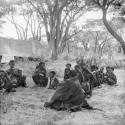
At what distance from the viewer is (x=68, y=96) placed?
646cm

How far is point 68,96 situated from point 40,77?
3.24m

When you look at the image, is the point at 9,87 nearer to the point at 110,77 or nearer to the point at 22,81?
the point at 22,81

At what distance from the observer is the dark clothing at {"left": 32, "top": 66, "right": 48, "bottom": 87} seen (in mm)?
9568

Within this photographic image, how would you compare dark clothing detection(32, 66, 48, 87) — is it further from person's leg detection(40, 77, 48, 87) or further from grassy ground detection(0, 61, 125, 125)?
grassy ground detection(0, 61, 125, 125)

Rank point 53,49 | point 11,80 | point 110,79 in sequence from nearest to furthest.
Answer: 1. point 11,80
2. point 110,79
3. point 53,49

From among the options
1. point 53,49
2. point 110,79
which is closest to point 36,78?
point 110,79

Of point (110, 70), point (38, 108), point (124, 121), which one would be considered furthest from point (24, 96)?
point (110, 70)

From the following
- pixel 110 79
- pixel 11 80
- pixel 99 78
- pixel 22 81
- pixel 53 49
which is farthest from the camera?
pixel 53 49

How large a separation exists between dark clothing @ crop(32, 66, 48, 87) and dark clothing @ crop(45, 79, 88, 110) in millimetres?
3097

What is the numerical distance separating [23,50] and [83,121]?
45.7 feet

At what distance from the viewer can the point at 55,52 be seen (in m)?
17.4

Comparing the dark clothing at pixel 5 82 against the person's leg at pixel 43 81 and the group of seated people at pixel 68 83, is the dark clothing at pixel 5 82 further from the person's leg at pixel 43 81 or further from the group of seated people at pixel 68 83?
the person's leg at pixel 43 81

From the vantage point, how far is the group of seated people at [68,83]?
6480 millimetres

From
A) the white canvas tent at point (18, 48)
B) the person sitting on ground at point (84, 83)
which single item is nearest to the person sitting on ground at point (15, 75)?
the person sitting on ground at point (84, 83)
